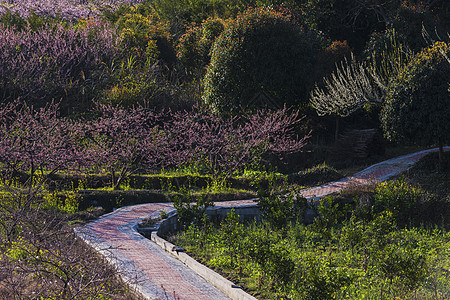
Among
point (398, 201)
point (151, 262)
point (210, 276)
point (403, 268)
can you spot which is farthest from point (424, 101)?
point (151, 262)

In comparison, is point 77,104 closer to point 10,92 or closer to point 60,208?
point 10,92

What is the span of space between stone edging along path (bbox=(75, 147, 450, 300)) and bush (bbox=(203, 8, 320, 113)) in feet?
25.2

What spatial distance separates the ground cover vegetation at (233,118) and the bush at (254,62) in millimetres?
54

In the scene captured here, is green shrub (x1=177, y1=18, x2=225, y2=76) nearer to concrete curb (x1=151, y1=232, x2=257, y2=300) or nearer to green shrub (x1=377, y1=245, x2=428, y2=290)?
concrete curb (x1=151, y1=232, x2=257, y2=300)

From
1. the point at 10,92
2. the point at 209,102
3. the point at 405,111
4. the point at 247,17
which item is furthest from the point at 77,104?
the point at 405,111

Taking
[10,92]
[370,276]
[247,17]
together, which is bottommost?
[370,276]

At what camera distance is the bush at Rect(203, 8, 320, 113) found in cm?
1927

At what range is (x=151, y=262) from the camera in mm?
7895

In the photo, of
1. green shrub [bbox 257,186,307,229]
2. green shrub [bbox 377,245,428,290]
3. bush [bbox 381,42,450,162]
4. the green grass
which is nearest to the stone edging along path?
the green grass

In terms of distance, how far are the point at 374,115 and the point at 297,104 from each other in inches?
153

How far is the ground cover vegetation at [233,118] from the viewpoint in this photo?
8.60m

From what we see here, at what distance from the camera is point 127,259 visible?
795cm

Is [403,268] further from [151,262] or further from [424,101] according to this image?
[424,101]

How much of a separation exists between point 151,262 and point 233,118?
36.2 feet
